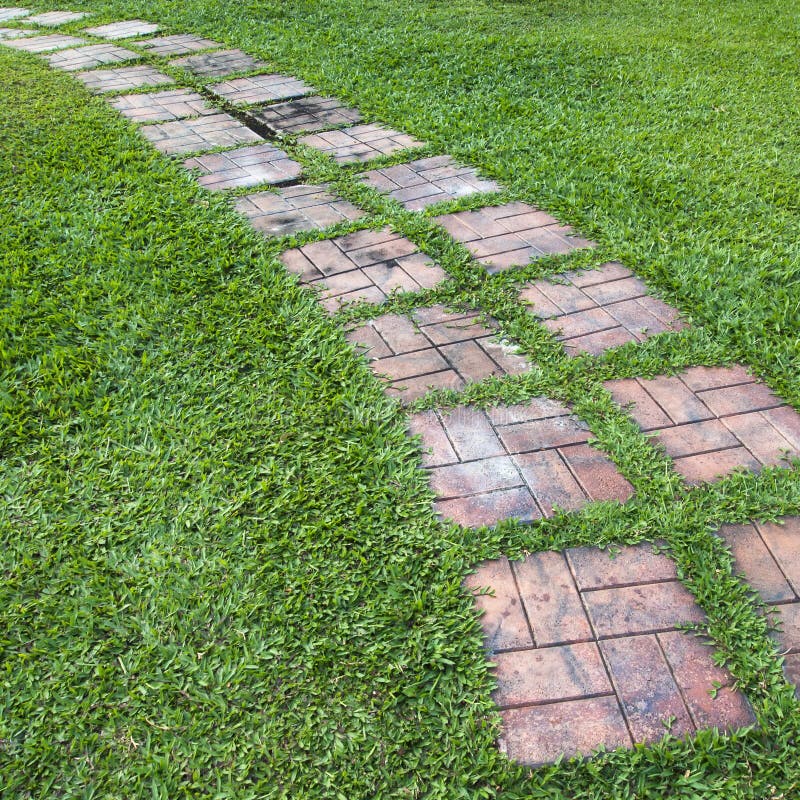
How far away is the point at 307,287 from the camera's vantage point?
3.33m

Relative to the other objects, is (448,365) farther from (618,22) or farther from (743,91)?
(618,22)

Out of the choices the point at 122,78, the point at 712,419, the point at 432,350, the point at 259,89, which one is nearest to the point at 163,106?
the point at 259,89

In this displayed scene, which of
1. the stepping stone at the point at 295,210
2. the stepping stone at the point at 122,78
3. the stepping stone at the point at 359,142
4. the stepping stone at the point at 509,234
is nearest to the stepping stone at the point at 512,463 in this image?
the stepping stone at the point at 509,234

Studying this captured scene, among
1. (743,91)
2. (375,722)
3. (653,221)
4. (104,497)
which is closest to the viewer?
(375,722)

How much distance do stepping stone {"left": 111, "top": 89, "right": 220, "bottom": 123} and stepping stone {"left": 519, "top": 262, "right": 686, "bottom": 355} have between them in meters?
3.44

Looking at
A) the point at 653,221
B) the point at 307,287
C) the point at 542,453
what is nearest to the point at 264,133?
the point at 307,287

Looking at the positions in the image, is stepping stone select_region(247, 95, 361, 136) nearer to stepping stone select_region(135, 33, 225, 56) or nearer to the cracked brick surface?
stepping stone select_region(135, 33, 225, 56)

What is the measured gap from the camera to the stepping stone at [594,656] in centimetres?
173

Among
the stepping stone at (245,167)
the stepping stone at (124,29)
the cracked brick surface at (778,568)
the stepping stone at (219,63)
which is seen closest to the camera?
the cracked brick surface at (778,568)

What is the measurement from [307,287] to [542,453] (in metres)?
1.43

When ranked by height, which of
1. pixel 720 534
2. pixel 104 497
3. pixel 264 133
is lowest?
pixel 720 534

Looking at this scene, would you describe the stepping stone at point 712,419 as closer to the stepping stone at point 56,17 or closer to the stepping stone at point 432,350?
the stepping stone at point 432,350

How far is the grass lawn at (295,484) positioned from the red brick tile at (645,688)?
6 cm

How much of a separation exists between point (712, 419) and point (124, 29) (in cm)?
775
